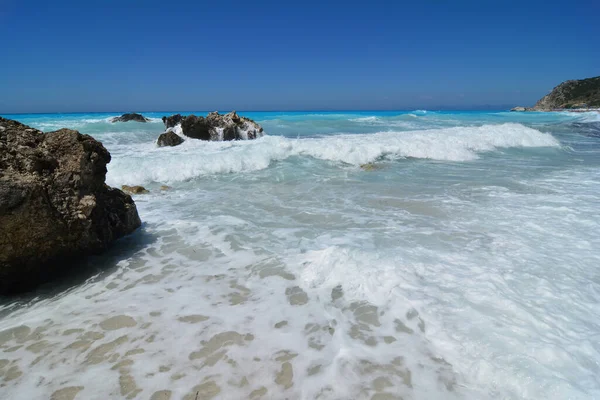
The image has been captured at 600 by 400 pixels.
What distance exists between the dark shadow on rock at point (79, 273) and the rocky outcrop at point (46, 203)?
3.2 inches

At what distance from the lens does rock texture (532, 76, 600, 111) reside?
7544cm

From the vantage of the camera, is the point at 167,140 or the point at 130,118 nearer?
the point at 167,140

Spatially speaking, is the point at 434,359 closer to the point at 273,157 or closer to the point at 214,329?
the point at 214,329

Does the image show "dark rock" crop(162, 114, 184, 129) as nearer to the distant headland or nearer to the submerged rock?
the submerged rock

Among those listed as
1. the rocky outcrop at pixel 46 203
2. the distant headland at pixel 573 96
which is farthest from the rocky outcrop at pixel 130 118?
the distant headland at pixel 573 96

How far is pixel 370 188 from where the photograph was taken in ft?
23.9

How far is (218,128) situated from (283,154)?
23.8 ft

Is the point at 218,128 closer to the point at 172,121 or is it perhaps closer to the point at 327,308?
the point at 172,121

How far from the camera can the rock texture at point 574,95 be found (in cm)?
7544

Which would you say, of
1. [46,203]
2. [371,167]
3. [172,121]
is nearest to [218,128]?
[172,121]

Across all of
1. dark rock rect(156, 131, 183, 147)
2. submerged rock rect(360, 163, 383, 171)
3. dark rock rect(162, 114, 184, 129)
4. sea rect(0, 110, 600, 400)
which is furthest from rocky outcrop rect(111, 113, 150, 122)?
sea rect(0, 110, 600, 400)

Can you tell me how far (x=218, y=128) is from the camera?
17703mm

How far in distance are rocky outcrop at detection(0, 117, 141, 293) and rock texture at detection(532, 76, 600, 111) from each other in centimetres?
9381

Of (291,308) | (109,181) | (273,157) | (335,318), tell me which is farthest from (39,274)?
(273,157)
